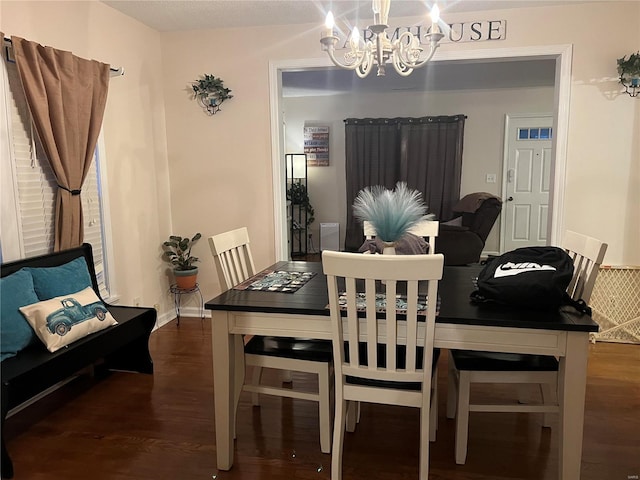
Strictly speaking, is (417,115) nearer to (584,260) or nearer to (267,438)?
(584,260)

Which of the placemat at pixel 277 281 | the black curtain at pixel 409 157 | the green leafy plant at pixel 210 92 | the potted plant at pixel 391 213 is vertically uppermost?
the green leafy plant at pixel 210 92

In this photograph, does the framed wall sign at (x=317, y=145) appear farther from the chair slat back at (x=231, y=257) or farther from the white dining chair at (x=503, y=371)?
the white dining chair at (x=503, y=371)

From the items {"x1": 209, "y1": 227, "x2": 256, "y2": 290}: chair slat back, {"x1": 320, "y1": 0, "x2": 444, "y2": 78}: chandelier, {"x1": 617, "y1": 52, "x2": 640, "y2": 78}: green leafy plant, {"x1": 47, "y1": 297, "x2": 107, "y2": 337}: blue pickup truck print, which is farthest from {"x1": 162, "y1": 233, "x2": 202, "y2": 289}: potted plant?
{"x1": 617, "y1": 52, "x2": 640, "y2": 78}: green leafy plant

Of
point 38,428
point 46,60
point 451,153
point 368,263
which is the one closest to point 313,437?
point 368,263

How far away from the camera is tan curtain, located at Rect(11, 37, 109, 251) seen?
2.61 meters

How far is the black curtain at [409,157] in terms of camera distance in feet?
22.4

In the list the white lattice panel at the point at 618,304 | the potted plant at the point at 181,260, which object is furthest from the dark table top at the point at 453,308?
the potted plant at the point at 181,260

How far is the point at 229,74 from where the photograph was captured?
13.0 feet

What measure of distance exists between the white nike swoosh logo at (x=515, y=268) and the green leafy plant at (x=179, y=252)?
9.05ft

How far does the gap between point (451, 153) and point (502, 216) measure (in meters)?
1.15

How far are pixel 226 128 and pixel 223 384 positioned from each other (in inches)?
99.8

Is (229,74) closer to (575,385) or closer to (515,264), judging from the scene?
(515,264)

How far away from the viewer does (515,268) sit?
2.00 metres

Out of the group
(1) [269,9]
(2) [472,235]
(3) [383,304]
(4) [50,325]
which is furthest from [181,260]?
(2) [472,235]
